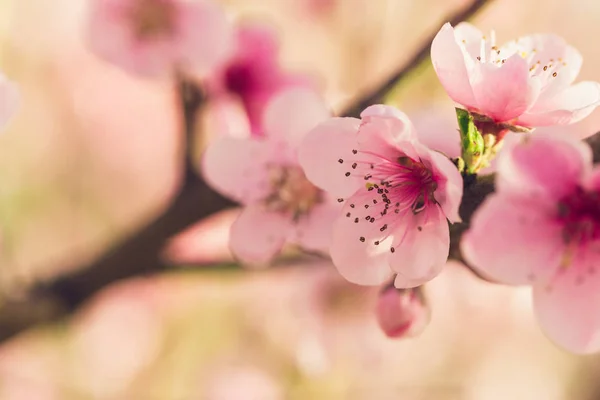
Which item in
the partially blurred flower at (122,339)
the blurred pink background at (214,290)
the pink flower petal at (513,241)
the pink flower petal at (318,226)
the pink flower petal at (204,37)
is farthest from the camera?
the partially blurred flower at (122,339)

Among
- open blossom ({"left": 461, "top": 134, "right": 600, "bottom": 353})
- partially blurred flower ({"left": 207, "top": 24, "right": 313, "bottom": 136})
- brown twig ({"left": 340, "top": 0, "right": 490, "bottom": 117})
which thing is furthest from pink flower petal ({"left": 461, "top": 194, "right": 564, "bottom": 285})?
partially blurred flower ({"left": 207, "top": 24, "right": 313, "bottom": 136})

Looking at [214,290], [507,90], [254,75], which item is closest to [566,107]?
[507,90]

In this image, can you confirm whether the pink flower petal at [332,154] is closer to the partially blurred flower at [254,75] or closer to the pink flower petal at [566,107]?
the pink flower petal at [566,107]

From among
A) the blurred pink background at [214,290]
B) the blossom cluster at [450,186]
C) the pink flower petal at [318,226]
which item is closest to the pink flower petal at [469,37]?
the blossom cluster at [450,186]

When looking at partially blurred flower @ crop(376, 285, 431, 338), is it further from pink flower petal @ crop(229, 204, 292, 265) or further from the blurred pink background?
the blurred pink background

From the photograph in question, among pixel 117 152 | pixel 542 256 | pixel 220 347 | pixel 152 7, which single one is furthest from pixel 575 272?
pixel 117 152

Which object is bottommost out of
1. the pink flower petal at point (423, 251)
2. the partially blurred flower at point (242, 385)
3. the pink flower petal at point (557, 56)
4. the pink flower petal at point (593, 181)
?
the partially blurred flower at point (242, 385)
